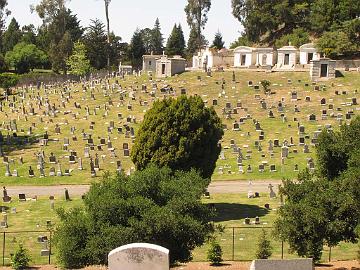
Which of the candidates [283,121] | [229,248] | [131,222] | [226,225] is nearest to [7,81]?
[283,121]

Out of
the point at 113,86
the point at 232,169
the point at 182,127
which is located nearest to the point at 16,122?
the point at 113,86

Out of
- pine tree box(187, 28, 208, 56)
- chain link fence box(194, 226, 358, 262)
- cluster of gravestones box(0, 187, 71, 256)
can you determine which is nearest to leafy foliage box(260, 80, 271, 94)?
cluster of gravestones box(0, 187, 71, 256)

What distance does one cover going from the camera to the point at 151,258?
16.1 meters

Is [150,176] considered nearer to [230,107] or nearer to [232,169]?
[232,169]

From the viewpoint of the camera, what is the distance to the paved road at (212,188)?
38312mm

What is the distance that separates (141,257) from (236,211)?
56.5ft

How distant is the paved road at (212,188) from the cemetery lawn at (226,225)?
4.75ft

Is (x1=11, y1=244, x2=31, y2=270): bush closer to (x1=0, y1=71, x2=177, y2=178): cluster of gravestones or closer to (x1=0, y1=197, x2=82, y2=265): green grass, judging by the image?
(x1=0, y1=197, x2=82, y2=265): green grass

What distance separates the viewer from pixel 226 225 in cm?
2936

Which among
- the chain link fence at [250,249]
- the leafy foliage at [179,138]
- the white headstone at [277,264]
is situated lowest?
the chain link fence at [250,249]

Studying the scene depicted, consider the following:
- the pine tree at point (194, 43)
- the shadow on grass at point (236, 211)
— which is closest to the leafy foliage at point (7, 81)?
the pine tree at point (194, 43)

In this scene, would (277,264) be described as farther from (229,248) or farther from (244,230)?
(244,230)

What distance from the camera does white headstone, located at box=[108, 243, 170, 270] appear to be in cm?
1609

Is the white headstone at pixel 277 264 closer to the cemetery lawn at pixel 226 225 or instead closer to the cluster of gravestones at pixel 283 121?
the cemetery lawn at pixel 226 225
